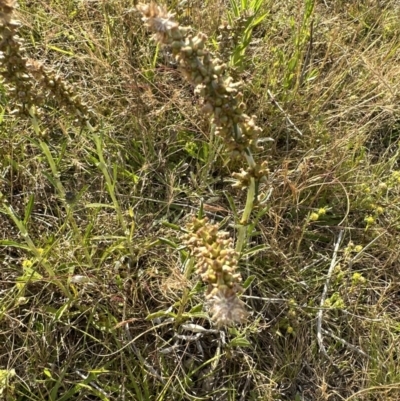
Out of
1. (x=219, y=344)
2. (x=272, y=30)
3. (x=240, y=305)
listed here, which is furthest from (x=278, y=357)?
(x=272, y=30)

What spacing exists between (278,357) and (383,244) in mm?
711

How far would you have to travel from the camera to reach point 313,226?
2.50m

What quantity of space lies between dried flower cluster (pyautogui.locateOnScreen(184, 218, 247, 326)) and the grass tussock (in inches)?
9.2

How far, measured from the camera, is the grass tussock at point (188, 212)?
2035 mm

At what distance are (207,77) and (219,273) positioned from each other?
467mm

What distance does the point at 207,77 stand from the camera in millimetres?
1255

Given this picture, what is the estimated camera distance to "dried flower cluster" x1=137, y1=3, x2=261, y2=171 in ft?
3.92

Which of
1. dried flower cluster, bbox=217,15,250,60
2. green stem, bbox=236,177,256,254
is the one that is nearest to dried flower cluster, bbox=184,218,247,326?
green stem, bbox=236,177,256,254

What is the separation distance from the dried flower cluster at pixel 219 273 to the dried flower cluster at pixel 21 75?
66 centimetres

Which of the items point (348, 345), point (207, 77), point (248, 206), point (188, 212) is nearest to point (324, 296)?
point (348, 345)

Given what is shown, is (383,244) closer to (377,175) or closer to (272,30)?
(377,175)

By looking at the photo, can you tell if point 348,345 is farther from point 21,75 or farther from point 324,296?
point 21,75

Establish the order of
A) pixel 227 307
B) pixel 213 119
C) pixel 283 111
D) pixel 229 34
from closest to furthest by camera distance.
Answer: pixel 227 307
pixel 213 119
pixel 229 34
pixel 283 111

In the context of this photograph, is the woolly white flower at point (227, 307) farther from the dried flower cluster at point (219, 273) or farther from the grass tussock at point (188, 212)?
the grass tussock at point (188, 212)
